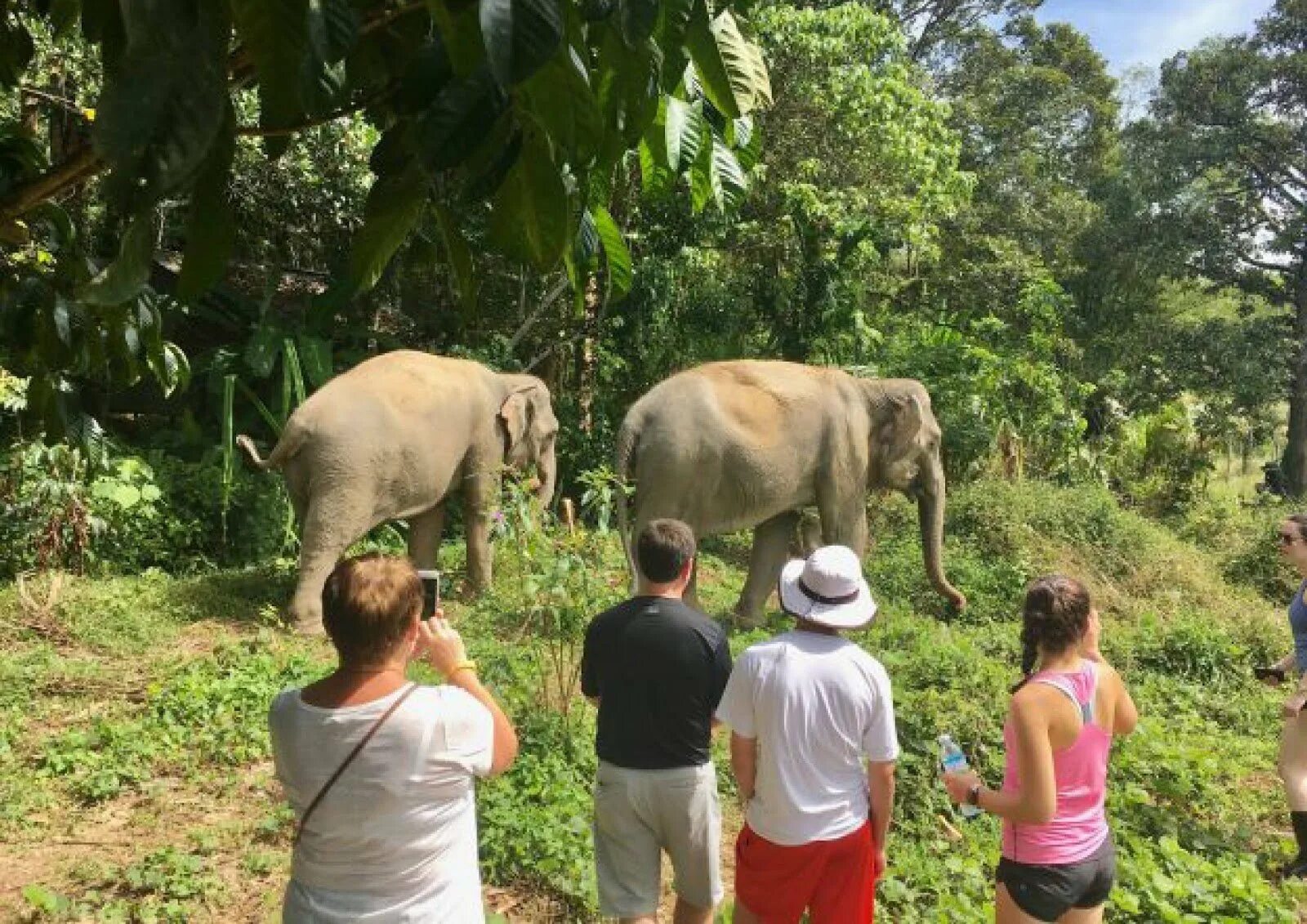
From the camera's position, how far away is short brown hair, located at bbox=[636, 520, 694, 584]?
3256 mm

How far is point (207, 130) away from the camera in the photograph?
0.96 m

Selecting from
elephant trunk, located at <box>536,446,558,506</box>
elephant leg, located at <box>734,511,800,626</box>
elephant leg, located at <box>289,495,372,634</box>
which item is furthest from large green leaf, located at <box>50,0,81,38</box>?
elephant trunk, located at <box>536,446,558,506</box>

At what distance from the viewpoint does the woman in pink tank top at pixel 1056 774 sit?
2.81 m

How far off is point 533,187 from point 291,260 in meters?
12.0

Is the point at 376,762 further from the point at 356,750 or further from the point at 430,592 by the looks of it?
the point at 430,592

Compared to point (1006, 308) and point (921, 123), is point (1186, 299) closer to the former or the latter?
point (1006, 308)

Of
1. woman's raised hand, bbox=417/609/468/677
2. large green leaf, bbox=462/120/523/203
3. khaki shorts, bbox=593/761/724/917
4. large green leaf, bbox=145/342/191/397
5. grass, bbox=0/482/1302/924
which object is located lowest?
grass, bbox=0/482/1302/924

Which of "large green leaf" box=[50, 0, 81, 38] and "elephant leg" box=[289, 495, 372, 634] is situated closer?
"large green leaf" box=[50, 0, 81, 38]

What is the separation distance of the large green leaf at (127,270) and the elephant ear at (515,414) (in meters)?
7.55

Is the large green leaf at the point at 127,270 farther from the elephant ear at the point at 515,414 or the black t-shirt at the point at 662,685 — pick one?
the elephant ear at the point at 515,414

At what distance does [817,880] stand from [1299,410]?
18.1 metres

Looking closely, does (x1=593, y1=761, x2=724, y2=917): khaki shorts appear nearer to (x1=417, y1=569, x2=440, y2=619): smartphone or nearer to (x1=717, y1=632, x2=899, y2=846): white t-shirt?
(x1=717, y1=632, x2=899, y2=846): white t-shirt

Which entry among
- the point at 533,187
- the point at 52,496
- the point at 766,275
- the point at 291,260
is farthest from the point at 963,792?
the point at 291,260

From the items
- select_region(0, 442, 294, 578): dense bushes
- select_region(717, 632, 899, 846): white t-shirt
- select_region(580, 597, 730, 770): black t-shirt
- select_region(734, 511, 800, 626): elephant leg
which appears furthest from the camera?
select_region(734, 511, 800, 626): elephant leg
